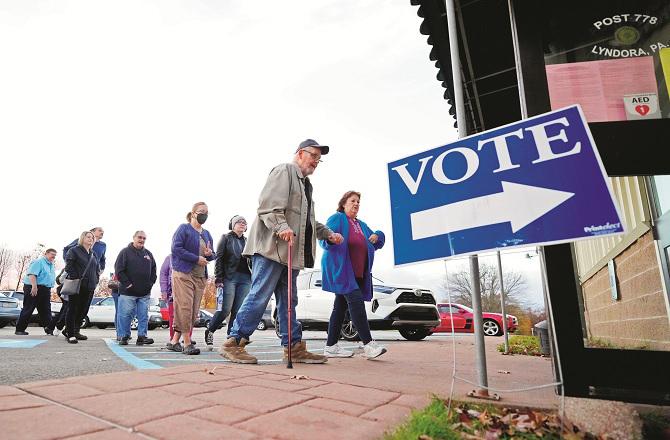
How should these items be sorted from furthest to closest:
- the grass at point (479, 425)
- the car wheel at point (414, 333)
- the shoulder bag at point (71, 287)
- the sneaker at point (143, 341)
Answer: the car wheel at point (414, 333), the sneaker at point (143, 341), the shoulder bag at point (71, 287), the grass at point (479, 425)

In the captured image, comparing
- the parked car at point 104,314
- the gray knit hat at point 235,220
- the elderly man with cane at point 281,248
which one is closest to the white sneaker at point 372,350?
the elderly man with cane at point 281,248

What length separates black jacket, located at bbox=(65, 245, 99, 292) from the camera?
607cm

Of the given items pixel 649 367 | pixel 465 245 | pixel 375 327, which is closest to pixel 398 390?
pixel 465 245

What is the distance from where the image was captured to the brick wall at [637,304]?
3496 mm

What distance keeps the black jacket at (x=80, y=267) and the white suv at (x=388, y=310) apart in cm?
321

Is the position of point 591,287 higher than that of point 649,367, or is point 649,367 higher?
point 591,287

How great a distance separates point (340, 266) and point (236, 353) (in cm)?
133

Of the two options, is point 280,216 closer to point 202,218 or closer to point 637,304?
point 202,218

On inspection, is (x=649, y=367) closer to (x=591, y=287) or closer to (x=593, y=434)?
(x=593, y=434)

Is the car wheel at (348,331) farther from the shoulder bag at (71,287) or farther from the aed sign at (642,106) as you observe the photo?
the aed sign at (642,106)

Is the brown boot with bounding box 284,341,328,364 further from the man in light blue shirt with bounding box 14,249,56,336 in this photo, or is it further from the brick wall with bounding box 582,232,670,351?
the man in light blue shirt with bounding box 14,249,56,336

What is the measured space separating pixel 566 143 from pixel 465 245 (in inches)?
25.9

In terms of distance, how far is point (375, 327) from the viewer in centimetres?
808

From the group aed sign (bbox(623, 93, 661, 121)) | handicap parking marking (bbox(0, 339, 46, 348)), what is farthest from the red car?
aed sign (bbox(623, 93, 661, 121))
